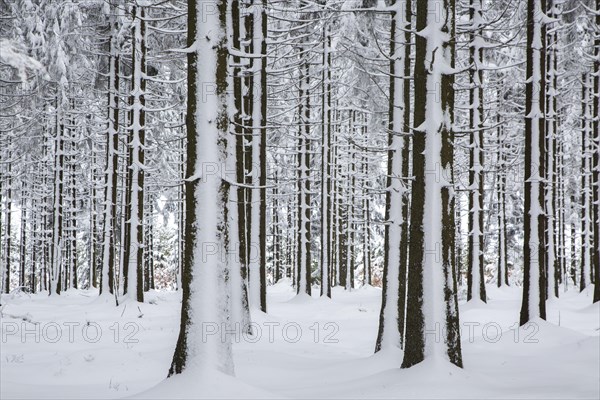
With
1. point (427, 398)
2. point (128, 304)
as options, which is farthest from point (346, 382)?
point (128, 304)

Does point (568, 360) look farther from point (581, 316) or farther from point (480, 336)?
point (581, 316)

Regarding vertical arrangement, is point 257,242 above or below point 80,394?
above

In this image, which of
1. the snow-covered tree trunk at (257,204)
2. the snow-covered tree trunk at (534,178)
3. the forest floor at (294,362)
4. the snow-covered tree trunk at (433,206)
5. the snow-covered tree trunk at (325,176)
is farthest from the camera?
the snow-covered tree trunk at (325,176)

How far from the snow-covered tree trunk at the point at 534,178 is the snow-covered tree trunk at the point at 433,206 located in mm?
5382

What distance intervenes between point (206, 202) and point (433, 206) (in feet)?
10.2

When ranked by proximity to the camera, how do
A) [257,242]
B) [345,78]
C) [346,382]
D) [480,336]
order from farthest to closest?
1. [345,78]
2. [257,242]
3. [480,336]
4. [346,382]

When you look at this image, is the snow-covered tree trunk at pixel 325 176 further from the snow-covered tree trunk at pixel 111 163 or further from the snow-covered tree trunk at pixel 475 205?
the snow-covered tree trunk at pixel 111 163

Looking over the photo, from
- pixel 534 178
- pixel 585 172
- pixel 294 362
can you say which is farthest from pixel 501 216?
pixel 294 362

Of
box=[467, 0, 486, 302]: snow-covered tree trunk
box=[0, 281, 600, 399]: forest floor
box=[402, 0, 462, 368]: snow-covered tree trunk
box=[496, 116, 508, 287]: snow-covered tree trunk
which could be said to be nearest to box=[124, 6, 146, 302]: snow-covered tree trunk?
box=[0, 281, 600, 399]: forest floor

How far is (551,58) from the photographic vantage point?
68.1 feet

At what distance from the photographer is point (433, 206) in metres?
7.81

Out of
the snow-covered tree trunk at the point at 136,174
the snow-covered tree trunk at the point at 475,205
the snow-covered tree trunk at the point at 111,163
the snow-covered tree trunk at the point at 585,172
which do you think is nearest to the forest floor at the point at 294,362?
the snow-covered tree trunk at the point at 136,174

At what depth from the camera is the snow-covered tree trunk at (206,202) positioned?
6.52 metres

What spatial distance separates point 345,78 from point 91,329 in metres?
18.2
